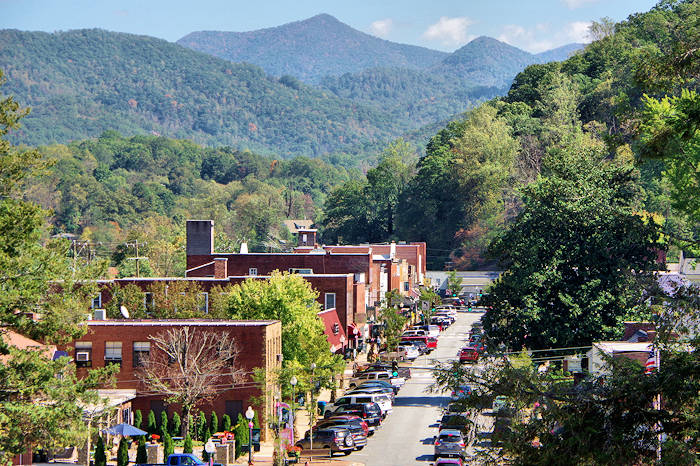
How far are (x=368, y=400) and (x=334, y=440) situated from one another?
9943mm

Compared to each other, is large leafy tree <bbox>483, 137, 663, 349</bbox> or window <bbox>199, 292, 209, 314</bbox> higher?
large leafy tree <bbox>483, 137, 663, 349</bbox>

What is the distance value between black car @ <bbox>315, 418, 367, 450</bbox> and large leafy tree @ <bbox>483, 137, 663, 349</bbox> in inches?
480

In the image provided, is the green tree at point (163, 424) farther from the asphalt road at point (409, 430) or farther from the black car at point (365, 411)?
the asphalt road at point (409, 430)

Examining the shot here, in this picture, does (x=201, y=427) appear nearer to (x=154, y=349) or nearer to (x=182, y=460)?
(x=154, y=349)

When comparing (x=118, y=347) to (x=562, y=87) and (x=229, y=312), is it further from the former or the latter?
(x=562, y=87)

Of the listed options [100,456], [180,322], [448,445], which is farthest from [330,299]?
[100,456]

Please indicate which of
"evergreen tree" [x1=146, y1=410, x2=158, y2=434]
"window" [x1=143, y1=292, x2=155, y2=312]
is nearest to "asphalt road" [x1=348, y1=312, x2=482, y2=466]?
"evergreen tree" [x1=146, y1=410, x2=158, y2=434]

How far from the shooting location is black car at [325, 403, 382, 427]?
57344 mm

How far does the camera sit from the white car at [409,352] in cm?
8638

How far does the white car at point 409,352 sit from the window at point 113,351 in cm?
3432

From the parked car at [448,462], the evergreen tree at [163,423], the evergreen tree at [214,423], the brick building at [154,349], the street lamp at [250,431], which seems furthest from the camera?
the brick building at [154,349]

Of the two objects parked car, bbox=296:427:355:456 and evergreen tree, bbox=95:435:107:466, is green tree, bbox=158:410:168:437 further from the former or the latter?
evergreen tree, bbox=95:435:107:466

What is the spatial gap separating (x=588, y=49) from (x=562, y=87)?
2912cm

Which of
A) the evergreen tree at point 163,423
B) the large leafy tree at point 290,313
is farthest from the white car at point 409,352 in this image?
the evergreen tree at point 163,423
